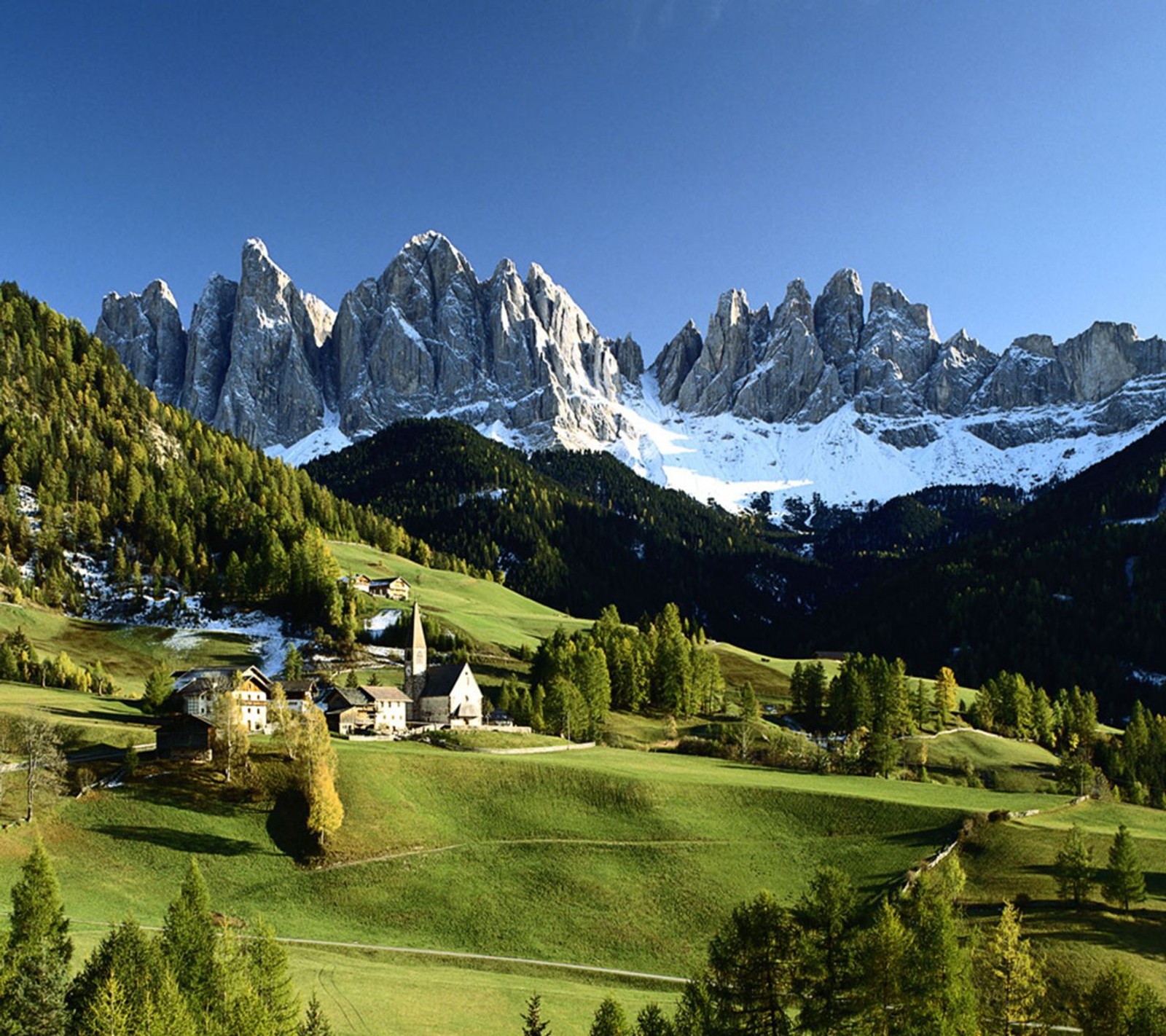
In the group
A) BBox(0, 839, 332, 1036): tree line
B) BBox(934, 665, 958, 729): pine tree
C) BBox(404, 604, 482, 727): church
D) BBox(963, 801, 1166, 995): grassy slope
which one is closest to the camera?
BBox(0, 839, 332, 1036): tree line

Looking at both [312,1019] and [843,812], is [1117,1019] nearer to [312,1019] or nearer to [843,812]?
[312,1019]

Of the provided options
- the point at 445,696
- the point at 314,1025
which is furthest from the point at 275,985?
the point at 445,696

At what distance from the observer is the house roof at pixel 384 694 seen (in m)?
100

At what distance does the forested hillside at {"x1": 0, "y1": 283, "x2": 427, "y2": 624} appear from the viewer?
14762 cm

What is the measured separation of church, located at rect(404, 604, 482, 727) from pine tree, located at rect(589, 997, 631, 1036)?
7087 centimetres

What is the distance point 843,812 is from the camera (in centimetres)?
7338

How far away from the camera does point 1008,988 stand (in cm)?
4091

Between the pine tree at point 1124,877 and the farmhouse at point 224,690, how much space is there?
210 ft

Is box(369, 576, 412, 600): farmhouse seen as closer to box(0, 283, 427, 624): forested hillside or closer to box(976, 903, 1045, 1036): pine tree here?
box(0, 283, 427, 624): forested hillside

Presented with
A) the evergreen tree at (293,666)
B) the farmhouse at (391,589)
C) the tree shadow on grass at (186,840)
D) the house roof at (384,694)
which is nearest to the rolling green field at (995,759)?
the house roof at (384,694)

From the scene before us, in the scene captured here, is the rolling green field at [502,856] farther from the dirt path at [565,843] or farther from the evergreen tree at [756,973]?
the evergreen tree at [756,973]

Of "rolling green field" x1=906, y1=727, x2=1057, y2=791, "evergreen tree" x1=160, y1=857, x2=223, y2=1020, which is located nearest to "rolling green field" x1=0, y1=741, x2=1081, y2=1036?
"evergreen tree" x1=160, y1=857, x2=223, y2=1020

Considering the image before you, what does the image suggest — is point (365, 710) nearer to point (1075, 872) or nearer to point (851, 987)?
point (1075, 872)

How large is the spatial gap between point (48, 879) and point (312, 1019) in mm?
15265
